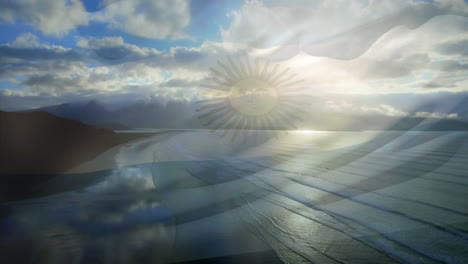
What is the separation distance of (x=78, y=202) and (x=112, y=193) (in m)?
1.31

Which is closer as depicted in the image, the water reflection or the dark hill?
the water reflection

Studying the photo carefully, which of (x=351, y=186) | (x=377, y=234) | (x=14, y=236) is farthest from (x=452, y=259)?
(x=14, y=236)

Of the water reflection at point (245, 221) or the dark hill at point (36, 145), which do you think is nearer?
the water reflection at point (245, 221)

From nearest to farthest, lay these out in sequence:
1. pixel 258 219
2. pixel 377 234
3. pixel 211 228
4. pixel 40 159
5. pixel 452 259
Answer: pixel 452 259, pixel 377 234, pixel 211 228, pixel 258 219, pixel 40 159

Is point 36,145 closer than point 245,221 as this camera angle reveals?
No

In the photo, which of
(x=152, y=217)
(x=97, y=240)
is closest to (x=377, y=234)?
(x=152, y=217)

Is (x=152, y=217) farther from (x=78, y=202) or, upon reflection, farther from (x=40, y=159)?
(x=40, y=159)

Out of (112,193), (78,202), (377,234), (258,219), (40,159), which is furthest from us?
(40,159)

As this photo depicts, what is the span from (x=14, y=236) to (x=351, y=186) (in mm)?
9787

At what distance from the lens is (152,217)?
6812 millimetres

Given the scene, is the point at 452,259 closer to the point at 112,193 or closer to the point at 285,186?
the point at 285,186

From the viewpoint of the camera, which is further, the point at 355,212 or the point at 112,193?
the point at 112,193

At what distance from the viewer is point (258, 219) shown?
21.1 feet

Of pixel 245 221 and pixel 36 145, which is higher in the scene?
pixel 36 145
